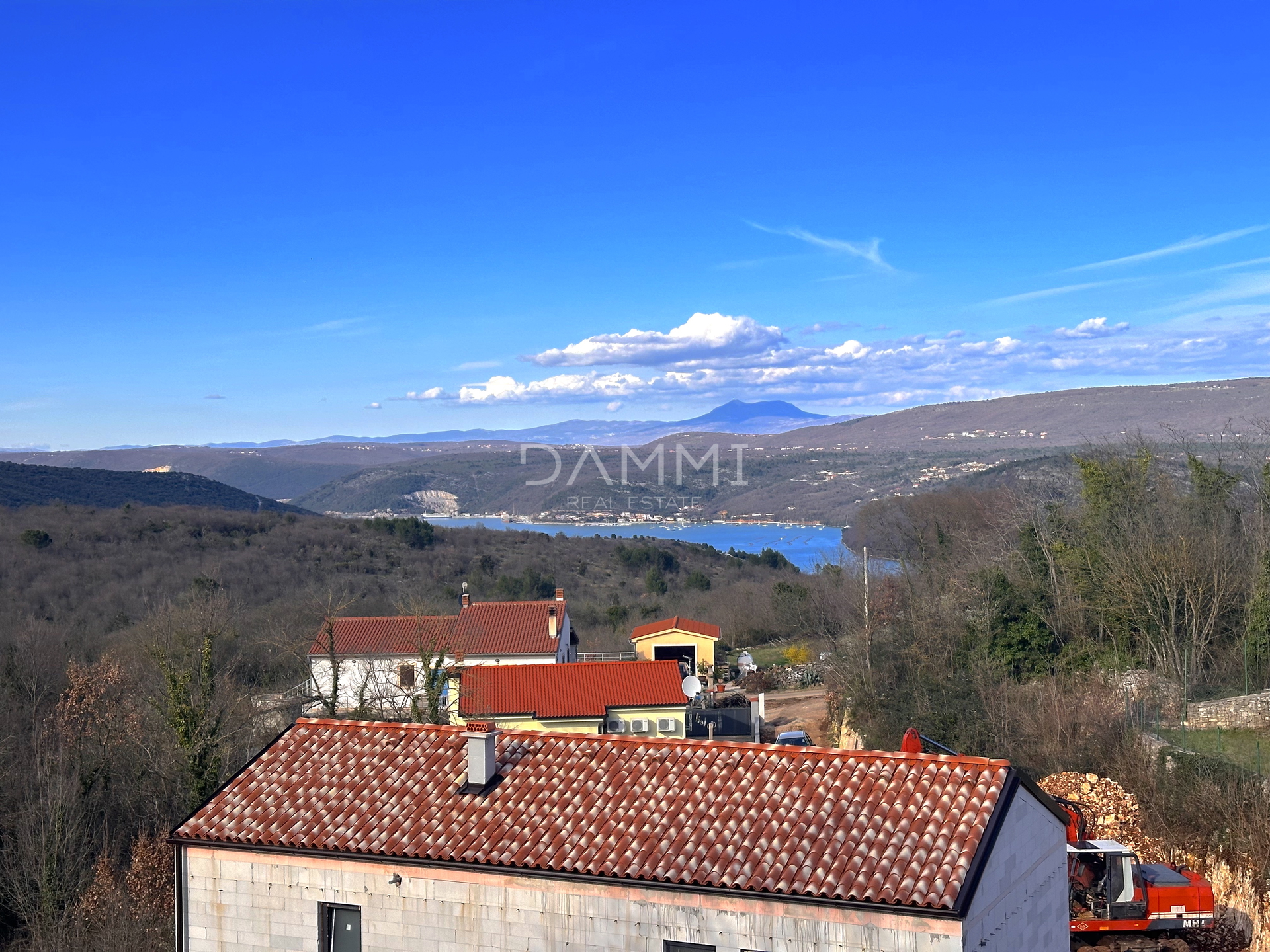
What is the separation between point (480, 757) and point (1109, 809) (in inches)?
525

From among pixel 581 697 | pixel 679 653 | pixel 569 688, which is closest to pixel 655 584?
pixel 679 653

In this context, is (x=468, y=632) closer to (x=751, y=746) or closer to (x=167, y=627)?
(x=167, y=627)

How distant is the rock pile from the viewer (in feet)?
60.1

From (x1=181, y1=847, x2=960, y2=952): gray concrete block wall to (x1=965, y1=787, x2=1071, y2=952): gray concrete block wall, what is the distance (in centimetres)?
87

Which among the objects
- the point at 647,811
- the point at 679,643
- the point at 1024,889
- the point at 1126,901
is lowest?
the point at 679,643

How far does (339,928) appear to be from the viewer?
1088cm

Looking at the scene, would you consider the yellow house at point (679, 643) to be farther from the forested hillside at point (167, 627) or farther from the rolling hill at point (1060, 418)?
the rolling hill at point (1060, 418)

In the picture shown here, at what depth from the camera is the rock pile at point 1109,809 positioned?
1833 centimetres

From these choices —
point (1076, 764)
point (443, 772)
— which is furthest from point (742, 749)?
point (1076, 764)

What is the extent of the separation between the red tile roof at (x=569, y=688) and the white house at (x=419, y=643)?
4420 millimetres

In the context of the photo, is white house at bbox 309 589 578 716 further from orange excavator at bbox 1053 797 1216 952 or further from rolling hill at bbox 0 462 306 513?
rolling hill at bbox 0 462 306 513

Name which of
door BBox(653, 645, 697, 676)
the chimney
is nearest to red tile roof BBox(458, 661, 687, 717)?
door BBox(653, 645, 697, 676)

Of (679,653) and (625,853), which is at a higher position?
(625,853)

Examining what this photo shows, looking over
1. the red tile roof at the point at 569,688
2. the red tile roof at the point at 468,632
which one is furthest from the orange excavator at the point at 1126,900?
the red tile roof at the point at 468,632
